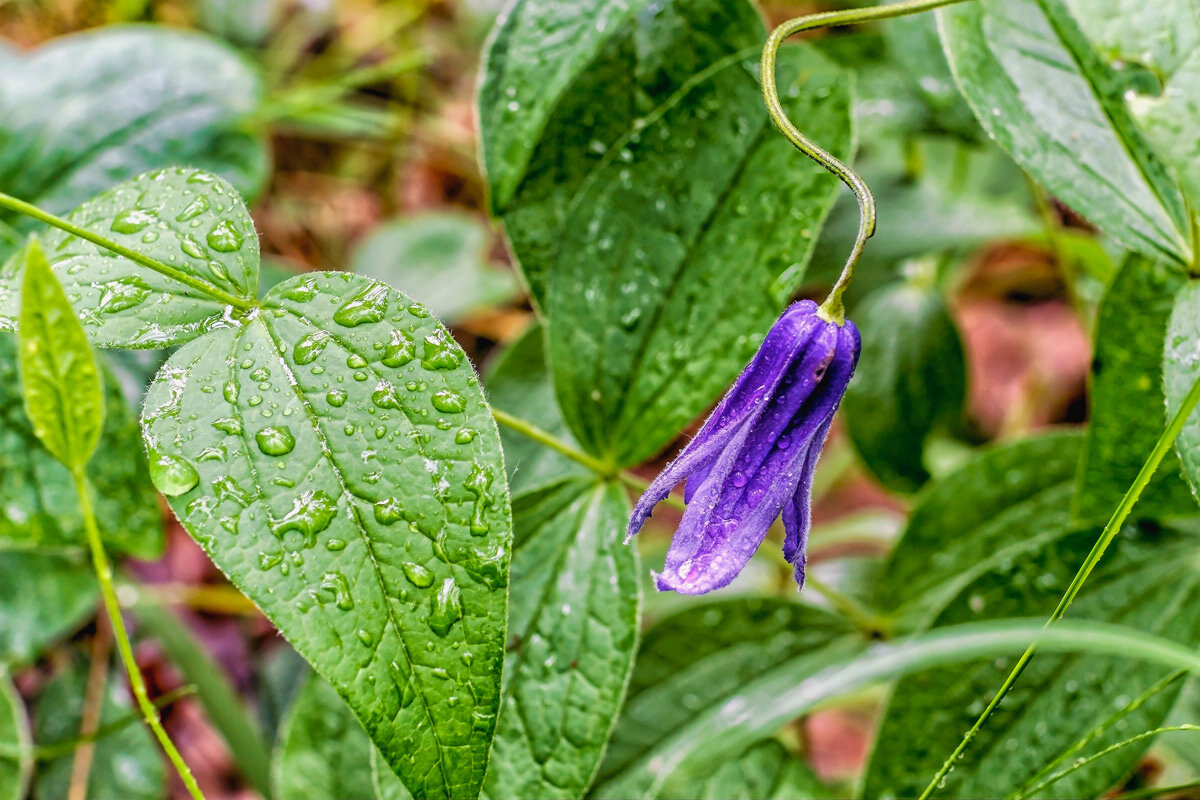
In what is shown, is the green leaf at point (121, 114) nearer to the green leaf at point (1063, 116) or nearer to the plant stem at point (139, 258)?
the plant stem at point (139, 258)

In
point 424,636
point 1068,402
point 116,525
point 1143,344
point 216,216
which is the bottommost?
point 1068,402

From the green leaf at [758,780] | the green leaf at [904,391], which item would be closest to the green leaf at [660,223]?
the green leaf at [758,780]

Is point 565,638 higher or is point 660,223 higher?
point 660,223

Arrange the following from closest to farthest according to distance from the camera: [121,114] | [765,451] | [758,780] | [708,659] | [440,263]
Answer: [765,451]
[758,780]
[708,659]
[121,114]
[440,263]

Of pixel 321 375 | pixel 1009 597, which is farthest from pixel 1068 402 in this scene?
pixel 321 375

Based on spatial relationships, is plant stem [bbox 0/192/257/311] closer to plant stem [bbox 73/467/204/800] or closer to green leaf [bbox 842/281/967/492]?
plant stem [bbox 73/467/204/800]

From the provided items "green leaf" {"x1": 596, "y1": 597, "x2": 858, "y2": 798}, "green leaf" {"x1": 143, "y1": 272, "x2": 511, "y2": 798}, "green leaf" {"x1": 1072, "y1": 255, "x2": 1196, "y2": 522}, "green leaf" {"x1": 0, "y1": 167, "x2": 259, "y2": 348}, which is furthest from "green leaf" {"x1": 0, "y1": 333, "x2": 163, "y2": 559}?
"green leaf" {"x1": 1072, "y1": 255, "x2": 1196, "y2": 522}

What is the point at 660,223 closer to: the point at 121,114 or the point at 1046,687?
the point at 1046,687

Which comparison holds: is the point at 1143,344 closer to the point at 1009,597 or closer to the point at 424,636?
the point at 1009,597

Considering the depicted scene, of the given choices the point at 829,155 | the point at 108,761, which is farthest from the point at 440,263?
the point at 829,155
